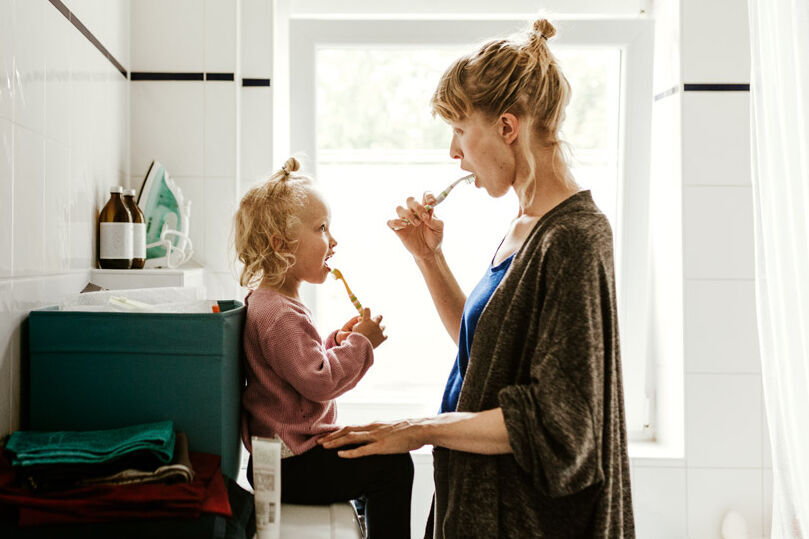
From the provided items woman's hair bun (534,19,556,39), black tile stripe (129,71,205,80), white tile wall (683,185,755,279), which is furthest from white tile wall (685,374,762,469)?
black tile stripe (129,71,205,80)

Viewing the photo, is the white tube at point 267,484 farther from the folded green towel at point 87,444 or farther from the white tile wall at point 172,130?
the white tile wall at point 172,130

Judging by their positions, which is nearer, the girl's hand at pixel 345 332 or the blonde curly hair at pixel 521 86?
the blonde curly hair at pixel 521 86

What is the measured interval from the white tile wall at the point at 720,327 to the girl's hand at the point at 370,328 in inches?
41.5

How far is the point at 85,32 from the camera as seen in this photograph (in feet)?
5.34

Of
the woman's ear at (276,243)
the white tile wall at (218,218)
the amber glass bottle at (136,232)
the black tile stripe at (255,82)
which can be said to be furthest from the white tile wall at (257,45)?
the woman's ear at (276,243)

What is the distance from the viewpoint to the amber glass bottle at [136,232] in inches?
67.0

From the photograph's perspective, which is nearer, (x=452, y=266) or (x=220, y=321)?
(x=220, y=321)

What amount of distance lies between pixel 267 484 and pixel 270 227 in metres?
0.50

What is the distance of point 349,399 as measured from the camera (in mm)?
2307

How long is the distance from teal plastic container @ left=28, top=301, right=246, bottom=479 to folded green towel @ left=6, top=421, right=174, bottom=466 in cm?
6

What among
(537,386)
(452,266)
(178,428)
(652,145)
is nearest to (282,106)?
(452,266)

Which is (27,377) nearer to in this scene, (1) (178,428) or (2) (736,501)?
(1) (178,428)

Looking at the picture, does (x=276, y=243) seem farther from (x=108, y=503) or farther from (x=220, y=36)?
(x=220, y=36)

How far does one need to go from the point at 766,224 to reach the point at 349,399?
1.26 m
